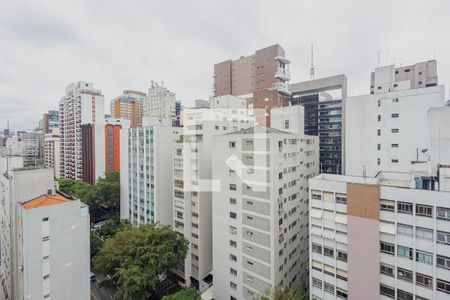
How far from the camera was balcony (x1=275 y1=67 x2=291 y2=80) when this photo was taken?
5387 centimetres

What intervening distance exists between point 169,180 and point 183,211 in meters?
6.54

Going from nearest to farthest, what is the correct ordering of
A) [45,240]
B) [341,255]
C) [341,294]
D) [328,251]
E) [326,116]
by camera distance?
[341,255] < [341,294] < [328,251] < [45,240] < [326,116]

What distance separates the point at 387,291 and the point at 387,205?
5.34 metres

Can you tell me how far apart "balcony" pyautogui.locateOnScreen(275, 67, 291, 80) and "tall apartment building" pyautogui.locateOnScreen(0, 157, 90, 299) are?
153 feet

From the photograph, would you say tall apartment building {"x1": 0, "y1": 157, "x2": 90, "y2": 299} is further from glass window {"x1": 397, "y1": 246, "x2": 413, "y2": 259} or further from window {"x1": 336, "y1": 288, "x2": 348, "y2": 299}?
glass window {"x1": 397, "y1": 246, "x2": 413, "y2": 259}

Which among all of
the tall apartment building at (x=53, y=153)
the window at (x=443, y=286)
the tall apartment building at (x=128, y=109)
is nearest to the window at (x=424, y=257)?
the window at (x=443, y=286)

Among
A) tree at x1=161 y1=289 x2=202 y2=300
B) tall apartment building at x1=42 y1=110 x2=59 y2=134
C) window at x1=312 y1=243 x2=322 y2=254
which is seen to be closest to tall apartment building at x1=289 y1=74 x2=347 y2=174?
window at x1=312 y1=243 x2=322 y2=254

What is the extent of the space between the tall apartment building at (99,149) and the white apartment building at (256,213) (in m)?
38.4

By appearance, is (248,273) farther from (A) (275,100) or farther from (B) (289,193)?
(A) (275,100)

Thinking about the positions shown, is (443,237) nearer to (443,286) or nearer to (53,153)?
(443,286)

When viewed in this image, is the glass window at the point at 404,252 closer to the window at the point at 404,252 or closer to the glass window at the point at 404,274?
the window at the point at 404,252

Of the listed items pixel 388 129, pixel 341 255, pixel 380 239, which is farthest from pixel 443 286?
pixel 388 129

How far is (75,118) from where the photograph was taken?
63.9 meters

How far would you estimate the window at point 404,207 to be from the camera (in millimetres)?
13852
